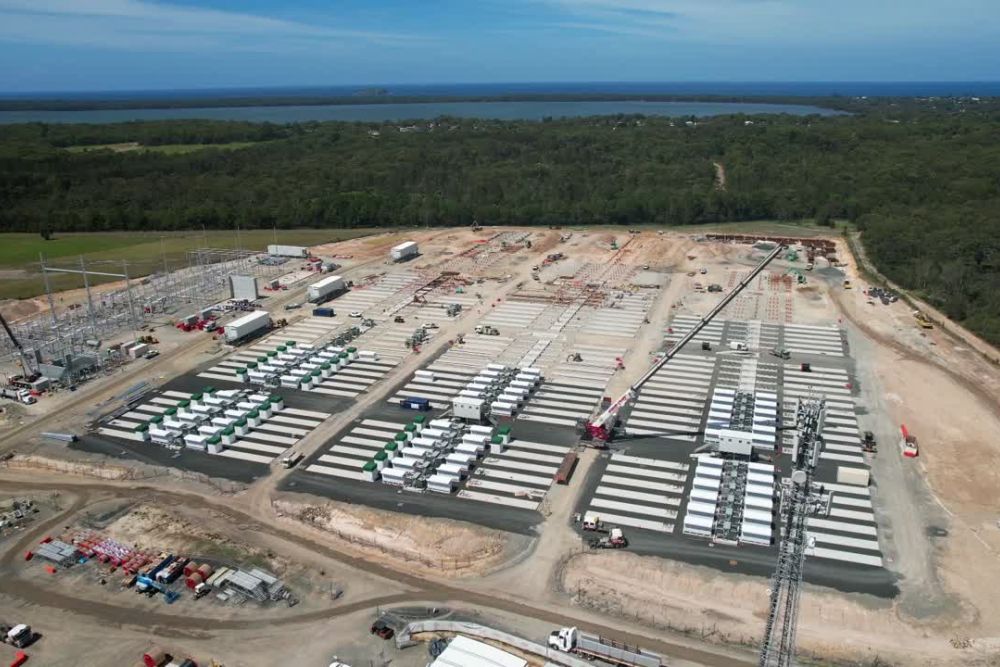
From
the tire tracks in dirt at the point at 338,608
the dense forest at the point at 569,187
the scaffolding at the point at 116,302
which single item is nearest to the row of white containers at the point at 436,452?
the tire tracks in dirt at the point at 338,608

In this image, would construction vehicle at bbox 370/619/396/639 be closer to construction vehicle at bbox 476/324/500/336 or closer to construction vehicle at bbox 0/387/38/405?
construction vehicle at bbox 476/324/500/336

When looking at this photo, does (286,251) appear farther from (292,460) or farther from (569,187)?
(292,460)

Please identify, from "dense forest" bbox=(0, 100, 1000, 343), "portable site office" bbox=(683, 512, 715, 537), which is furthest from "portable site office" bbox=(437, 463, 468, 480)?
"dense forest" bbox=(0, 100, 1000, 343)

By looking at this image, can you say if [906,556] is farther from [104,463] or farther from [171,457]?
[104,463]

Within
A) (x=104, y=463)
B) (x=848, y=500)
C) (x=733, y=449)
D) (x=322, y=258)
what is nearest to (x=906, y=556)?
(x=848, y=500)

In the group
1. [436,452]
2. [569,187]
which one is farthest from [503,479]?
[569,187]
